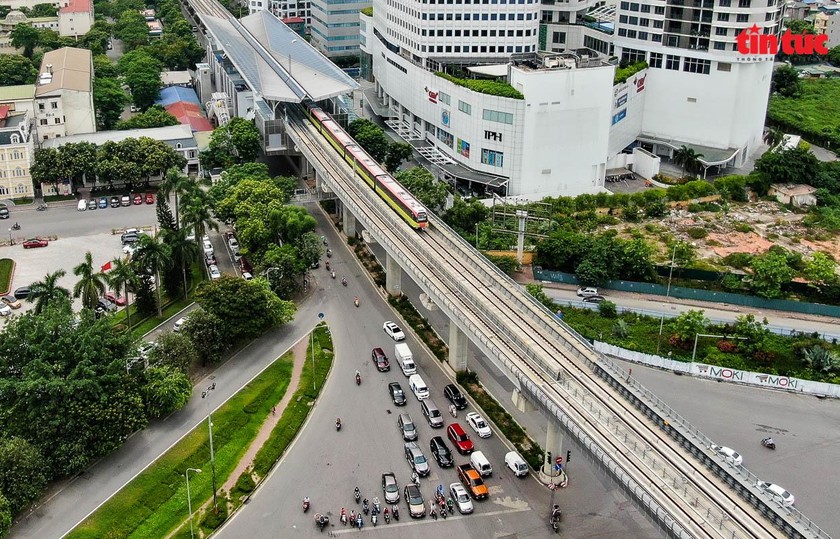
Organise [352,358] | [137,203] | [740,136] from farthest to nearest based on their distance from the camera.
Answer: [740,136] < [137,203] < [352,358]

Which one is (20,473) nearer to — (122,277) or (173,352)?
(173,352)

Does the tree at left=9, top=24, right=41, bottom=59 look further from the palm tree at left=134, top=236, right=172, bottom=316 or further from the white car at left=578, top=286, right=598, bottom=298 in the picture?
the white car at left=578, top=286, right=598, bottom=298

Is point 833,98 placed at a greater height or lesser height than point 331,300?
greater

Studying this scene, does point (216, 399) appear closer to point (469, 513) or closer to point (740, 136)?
point (469, 513)

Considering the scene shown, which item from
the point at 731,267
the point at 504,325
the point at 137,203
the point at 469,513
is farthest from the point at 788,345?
the point at 137,203

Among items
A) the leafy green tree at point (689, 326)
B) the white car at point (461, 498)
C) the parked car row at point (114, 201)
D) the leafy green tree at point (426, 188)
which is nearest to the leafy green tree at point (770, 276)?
the leafy green tree at point (689, 326)

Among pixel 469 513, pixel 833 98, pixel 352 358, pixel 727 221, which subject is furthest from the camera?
pixel 833 98

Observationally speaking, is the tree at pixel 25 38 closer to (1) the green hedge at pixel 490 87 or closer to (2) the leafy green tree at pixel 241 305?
(1) the green hedge at pixel 490 87
